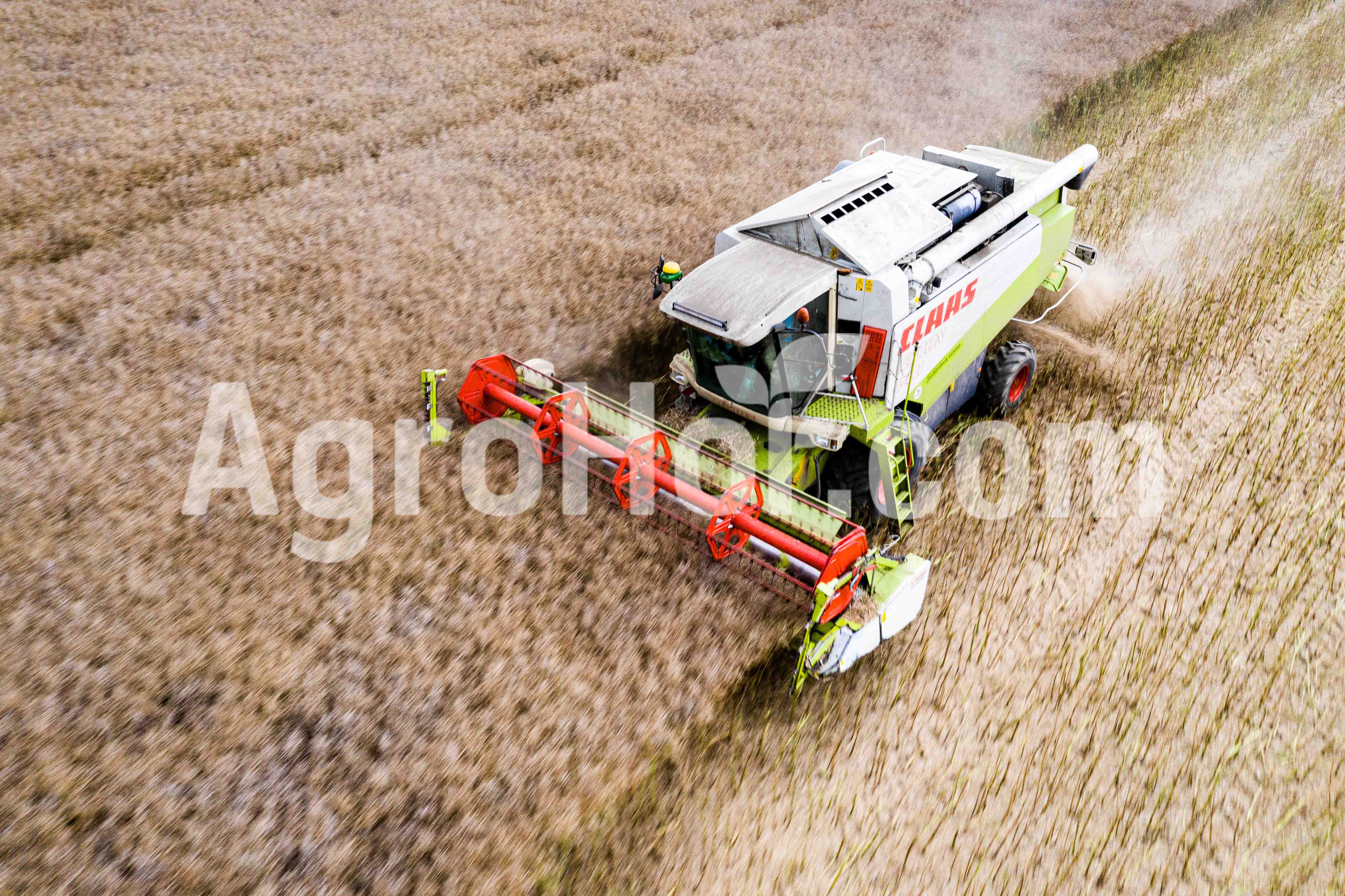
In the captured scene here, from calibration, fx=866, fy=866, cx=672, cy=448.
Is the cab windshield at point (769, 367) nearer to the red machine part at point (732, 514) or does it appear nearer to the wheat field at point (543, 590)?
the red machine part at point (732, 514)

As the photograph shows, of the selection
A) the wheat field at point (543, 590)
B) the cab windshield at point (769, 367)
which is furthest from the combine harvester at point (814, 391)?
the wheat field at point (543, 590)

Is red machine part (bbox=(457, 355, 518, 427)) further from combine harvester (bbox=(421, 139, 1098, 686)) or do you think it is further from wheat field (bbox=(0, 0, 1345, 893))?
wheat field (bbox=(0, 0, 1345, 893))

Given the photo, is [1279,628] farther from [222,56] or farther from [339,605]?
[222,56]

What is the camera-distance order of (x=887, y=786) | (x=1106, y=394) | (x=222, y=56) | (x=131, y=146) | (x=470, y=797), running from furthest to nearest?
Result: 1. (x=222, y=56)
2. (x=131, y=146)
3. (x=1106, y=394)
4. (x=887, y=786)
5. (x=470, y=797)

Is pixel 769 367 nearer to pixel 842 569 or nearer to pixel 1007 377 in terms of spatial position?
pixel 842 569

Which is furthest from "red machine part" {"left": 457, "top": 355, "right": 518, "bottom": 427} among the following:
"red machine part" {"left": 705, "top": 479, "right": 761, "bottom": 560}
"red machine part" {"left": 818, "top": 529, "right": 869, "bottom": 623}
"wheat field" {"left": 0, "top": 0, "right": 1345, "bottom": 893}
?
"red machine part" {"left": 818, "top": 529, "right": 869, "bottom": 623}

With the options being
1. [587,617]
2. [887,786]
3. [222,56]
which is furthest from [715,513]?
[222,56]
